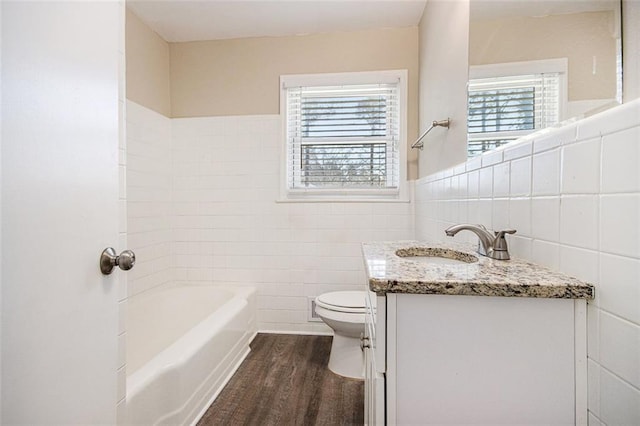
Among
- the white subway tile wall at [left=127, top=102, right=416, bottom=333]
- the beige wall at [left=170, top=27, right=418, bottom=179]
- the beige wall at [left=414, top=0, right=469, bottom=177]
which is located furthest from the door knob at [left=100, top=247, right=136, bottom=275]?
the beige wall at [left=170, top=27, right=418, bottom=179]

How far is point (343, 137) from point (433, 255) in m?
1.50

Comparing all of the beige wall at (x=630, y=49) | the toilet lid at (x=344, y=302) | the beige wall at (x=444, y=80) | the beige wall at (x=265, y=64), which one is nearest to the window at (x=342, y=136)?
the beige wall at (x=265, y=64)

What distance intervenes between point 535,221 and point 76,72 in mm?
1228

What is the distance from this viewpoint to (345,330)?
6.19 ft

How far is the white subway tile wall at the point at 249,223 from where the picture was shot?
2.51 metres

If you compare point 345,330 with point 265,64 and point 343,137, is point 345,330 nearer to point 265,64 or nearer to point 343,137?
point 343,137

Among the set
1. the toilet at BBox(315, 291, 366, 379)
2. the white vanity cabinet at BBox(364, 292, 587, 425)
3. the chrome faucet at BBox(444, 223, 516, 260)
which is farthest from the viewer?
the toilet at BBox(315, 291, 366, 379)

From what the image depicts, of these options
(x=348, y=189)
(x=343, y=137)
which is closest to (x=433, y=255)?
(x=348, y=189)

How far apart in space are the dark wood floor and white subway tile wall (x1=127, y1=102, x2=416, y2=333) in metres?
0.46

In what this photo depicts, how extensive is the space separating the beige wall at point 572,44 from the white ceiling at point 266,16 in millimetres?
1278

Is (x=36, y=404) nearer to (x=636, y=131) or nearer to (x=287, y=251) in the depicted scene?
(x=636, y=131)

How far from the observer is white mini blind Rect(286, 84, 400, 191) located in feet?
8.31

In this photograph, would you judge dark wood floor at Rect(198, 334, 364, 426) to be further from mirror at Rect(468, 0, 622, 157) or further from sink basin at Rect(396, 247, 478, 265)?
mirror at Rect(468, 0, 622, 157)

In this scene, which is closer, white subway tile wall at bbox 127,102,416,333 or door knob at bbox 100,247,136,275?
door knob at bbox 100,247,136,275
